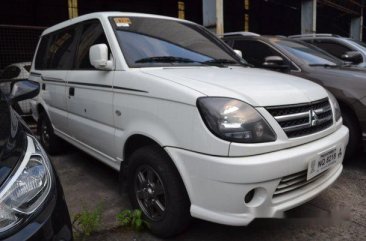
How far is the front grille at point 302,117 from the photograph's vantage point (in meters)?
2.38

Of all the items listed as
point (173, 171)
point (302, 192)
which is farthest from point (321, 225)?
point (173, 171)

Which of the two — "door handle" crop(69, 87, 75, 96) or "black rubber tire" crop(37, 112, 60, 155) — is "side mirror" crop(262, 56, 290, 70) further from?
"black rubber tire" crop(37, 112, 60, 155)

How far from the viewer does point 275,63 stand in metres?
4.63

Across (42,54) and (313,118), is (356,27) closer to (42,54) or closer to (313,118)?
(42,54)

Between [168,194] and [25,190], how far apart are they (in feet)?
3.51

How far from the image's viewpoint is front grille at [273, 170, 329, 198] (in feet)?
7.68

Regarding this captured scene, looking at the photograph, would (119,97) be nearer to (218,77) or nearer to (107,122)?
(107,122)

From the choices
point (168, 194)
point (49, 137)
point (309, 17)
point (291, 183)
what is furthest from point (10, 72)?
point (309, 17)

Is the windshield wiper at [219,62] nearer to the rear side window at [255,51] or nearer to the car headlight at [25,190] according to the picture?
the rear side window at [255,51]

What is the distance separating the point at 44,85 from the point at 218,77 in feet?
9.26

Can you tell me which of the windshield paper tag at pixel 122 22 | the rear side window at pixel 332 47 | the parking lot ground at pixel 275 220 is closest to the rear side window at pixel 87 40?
the windshield paper tag at pixel 122 22

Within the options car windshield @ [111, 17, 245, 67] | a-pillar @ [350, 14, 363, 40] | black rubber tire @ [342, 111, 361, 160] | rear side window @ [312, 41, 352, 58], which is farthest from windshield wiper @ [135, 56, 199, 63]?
a-pillar @ [350, 14, 363, 40]

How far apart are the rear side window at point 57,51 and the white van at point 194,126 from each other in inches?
16.1

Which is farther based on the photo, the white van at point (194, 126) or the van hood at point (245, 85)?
the van hood at point (245, 85)
